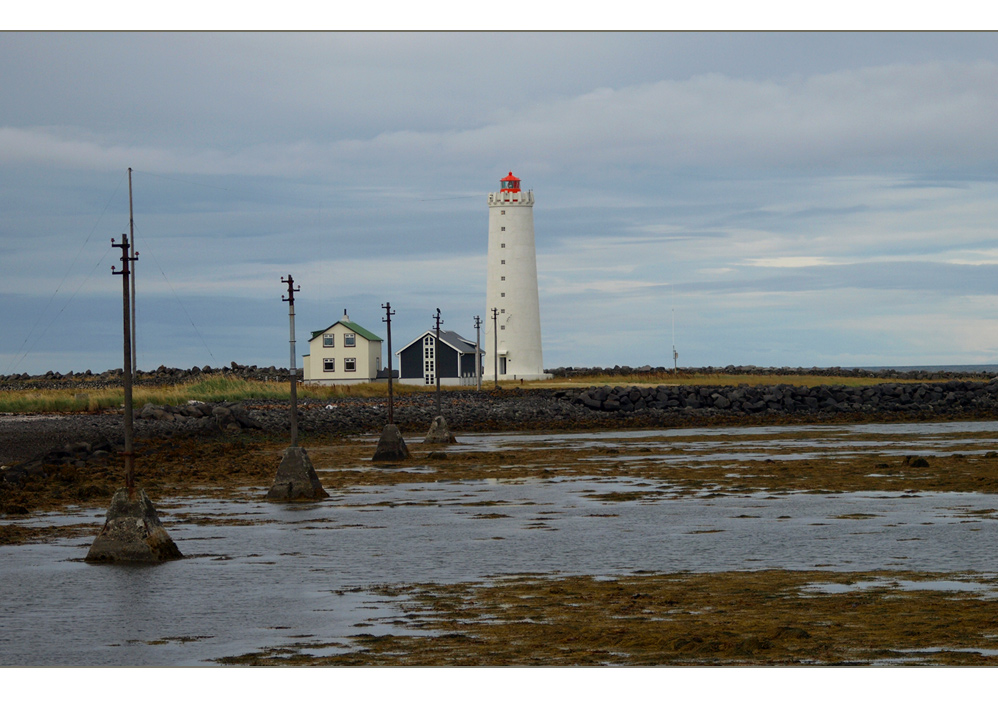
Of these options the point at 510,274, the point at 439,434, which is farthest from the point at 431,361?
the point at 439,434

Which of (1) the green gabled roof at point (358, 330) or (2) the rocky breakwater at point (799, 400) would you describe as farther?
(1) the green gabled roof at point (358, 330)

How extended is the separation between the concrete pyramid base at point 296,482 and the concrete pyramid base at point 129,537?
8117 millimetres

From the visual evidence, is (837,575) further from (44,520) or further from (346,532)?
(44,520)

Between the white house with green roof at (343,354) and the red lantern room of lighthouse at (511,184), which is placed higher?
the red lantern room of lighthouse at (511,184)

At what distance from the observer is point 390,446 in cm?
3441

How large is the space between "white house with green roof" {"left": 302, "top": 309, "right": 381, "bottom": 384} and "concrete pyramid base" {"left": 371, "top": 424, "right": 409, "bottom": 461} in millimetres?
52817

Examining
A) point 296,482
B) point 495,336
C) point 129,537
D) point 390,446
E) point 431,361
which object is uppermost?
point 495,336

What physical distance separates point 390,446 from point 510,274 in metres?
51.8

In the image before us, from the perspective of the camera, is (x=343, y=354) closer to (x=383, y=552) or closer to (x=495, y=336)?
(x=495, y=336)

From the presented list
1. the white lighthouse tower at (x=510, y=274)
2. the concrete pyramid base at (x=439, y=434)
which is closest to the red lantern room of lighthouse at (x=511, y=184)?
the white lighthouse tower at (x=510, y=274)

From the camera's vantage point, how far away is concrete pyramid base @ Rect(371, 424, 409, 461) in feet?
113

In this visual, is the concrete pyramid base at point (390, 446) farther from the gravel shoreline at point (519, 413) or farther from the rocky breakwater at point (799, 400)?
the rocky breakwater at point (799, 400)

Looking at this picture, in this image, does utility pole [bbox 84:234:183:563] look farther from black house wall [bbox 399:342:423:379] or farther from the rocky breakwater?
black house wall [bbox 399:342:423:379]

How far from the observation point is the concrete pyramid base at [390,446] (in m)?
34.3
